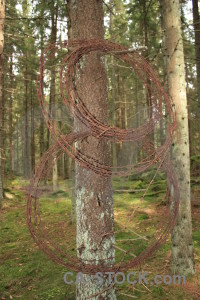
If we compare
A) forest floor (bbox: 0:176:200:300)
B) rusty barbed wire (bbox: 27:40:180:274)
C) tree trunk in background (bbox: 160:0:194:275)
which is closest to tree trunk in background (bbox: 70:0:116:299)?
rusty barbed wire (bbox: 27:40:180:274)

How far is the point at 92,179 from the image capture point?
115 inches

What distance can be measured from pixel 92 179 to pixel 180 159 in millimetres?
2338

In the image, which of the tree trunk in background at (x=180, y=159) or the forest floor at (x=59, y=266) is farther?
the tree trunk in background at (x=180, y=159)

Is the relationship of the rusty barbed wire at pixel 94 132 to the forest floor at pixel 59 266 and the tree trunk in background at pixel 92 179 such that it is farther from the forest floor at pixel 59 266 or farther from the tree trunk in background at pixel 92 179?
the forest floor at pixel 59 266

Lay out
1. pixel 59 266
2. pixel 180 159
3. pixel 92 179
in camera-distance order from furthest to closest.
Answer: pixel 59 266
pixel 180 159
pixel 92 179

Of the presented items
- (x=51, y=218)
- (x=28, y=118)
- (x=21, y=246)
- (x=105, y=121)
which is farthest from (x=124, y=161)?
(x=105, y=121)

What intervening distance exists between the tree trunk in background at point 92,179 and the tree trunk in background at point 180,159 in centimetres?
200

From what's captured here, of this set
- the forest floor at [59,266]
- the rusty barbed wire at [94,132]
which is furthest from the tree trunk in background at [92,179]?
the forest floor at [59,266]

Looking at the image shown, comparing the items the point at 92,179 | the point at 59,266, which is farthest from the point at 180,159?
the point at 59,266

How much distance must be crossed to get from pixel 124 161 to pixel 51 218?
11.6 m

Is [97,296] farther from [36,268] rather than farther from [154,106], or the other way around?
[36,268]

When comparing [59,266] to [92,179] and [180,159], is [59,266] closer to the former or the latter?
[92,179]

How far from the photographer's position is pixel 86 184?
2932 millimetres

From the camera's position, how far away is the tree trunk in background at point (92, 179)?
9.45 ft
